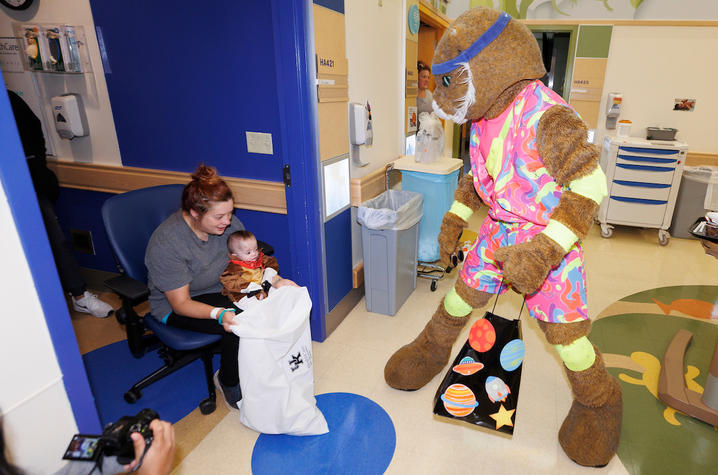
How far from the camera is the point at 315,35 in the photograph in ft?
6.59

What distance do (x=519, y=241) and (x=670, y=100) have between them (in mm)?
3856

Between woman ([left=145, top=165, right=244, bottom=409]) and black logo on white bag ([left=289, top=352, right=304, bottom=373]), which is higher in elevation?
woman ([left=145, top=165, right=244, bottom=409])

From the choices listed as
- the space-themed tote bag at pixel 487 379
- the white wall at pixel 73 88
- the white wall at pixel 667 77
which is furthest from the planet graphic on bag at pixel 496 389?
the white wall at pixel 667 77

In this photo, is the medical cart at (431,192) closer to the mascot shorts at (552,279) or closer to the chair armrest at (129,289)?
the mascot shorts at (552,279)

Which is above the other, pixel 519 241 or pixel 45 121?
pixel 45 121

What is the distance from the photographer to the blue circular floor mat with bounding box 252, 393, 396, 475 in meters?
1.67

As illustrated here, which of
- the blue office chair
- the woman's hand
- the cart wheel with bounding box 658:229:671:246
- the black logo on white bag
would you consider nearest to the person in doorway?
the blue office chair

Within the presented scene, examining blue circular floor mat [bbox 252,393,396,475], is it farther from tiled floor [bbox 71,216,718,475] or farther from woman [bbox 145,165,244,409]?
woman [bbox 145,165,244,409]

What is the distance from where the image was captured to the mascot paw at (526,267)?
1.32 m

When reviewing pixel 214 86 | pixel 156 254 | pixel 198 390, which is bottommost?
pixel 198 390

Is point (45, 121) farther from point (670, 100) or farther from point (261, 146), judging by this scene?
point (670, 100)


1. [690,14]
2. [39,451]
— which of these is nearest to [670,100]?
[690,14]

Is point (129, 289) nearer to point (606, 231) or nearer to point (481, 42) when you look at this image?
point (481, 42)

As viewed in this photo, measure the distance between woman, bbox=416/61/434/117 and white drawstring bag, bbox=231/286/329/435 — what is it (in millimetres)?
2772
